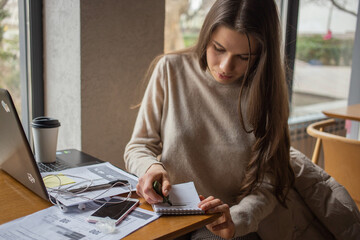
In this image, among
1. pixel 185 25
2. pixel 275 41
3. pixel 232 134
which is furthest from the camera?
pixel 185 25

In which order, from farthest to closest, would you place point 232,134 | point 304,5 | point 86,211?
1. point 304,5
2. point 232,134
3. point 86,211

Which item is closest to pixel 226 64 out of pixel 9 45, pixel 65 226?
pixel 65 226

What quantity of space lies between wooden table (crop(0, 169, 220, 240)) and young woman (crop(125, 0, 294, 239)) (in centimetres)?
31

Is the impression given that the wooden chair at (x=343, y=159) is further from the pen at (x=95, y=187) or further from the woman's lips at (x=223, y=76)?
the pen at (x=95, y=187)

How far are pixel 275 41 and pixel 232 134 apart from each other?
0.35 metres

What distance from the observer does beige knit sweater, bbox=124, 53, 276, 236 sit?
1349mm

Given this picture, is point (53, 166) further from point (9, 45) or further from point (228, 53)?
point (9, 45)

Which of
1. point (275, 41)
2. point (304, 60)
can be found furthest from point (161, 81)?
point (304, 60)

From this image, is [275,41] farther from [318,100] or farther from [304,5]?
[318,100]

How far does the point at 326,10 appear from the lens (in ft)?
10.8

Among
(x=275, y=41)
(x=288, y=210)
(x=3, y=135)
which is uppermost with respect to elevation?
(x=275, y=41)

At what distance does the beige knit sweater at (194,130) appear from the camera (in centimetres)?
135

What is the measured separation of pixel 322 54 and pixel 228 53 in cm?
241

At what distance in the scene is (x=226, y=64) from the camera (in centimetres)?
123
